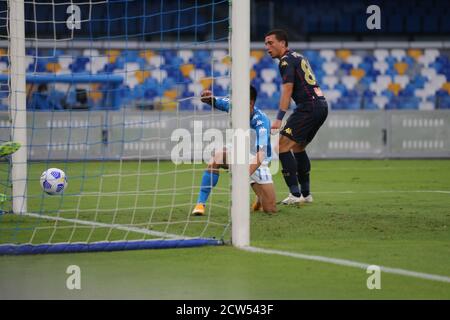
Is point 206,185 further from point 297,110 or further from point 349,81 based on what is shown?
point 349,81

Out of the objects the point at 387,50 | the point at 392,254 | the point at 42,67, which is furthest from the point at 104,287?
the point at 387,50

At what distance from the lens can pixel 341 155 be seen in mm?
20797

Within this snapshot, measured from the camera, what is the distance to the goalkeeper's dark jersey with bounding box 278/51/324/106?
10.8 metres

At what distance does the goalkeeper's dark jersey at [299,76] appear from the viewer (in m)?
10.8

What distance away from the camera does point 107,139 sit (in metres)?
19.6

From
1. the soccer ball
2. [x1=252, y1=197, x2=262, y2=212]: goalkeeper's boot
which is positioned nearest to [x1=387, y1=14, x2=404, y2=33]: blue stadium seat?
[x1=252, y1=197, x2=262, y2=212]: goalkeeper's boot

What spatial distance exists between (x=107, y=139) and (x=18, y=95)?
9821 millimetres

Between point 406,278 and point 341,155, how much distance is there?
1503cm

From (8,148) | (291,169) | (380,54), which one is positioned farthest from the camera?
(380,54)

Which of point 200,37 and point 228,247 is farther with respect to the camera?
point 200,37

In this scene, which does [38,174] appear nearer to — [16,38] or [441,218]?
[16,38]

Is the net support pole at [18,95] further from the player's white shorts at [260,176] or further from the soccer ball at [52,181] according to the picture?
the player's white shorts at [260,176]

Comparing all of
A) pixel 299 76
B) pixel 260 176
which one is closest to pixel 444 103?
pixel 299 76

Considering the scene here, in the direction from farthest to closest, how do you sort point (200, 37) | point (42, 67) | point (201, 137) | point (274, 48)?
point (200, 37), point (42, 67), point (201, 137), point (274, 48)
